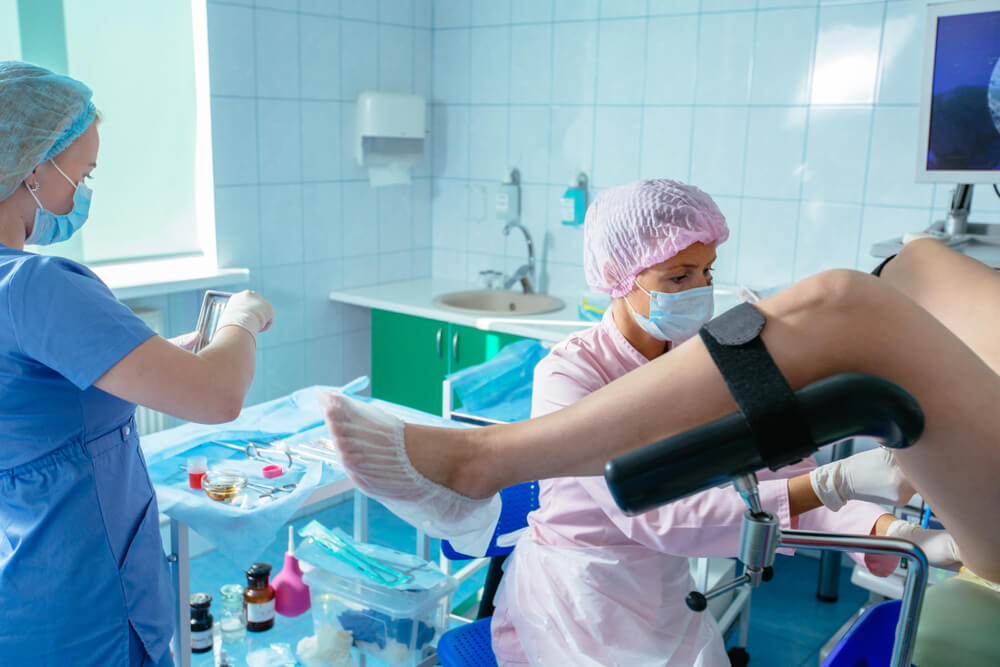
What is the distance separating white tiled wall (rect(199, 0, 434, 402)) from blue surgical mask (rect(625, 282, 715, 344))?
6.95 ft

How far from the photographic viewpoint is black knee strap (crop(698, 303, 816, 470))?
24.0 inches

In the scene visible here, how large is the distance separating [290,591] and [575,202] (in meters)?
1.90

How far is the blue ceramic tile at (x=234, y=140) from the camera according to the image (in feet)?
9.87

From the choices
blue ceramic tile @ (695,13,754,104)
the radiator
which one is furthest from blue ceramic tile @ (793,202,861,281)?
the radiator

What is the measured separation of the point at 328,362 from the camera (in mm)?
3605

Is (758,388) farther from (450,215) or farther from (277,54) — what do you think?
(450,215)

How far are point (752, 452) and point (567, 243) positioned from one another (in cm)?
294

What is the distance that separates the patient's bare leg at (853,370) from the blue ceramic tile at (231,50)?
2592mm

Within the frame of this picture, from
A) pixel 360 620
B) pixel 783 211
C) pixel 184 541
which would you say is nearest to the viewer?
pixel 184 541

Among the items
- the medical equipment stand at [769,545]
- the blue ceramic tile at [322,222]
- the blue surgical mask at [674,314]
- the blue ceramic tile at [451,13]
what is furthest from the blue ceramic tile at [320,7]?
the medical equipment stand at [769,545]

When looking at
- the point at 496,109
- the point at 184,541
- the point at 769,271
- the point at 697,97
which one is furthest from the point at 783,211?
the point at 184,541

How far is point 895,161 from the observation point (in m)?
2.71

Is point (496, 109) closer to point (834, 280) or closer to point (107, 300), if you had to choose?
point (107, 300)

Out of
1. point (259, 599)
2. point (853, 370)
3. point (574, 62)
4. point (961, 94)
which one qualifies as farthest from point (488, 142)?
point (853, 370)
